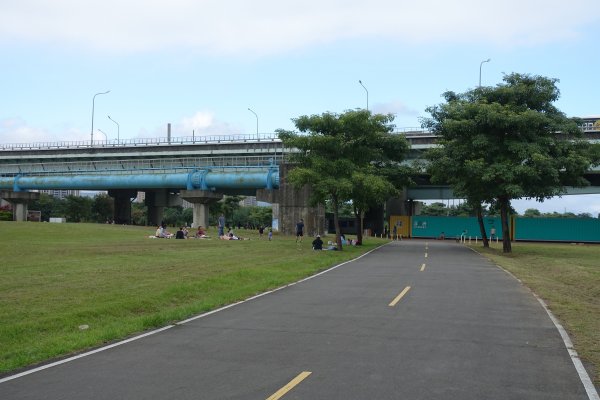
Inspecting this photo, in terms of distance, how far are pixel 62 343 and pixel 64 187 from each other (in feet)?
210

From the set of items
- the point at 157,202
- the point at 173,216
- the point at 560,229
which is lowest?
the point at 560,229

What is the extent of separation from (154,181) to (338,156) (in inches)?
1399

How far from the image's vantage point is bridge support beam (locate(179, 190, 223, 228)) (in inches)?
2306

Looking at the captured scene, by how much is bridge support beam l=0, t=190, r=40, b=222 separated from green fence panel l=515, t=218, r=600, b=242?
2328 inches

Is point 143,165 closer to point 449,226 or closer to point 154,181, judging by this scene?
point 154,181

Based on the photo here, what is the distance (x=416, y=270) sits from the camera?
19062mm

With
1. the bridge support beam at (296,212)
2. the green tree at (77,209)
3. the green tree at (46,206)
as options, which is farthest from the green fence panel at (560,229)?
the green tree at (46,206)

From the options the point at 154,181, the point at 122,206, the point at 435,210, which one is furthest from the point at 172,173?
the point at 435,210

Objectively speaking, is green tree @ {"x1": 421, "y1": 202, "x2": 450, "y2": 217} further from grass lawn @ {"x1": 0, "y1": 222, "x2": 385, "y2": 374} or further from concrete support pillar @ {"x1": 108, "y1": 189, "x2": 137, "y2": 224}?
grass lawn @ {"x1": 0, "y1": 222, "x2": 385, "y2": 374}

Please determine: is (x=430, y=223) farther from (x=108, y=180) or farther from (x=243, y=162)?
(x=108, y=180)

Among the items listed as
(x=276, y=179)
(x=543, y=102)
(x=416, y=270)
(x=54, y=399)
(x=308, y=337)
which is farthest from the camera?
(x=276, y=179)

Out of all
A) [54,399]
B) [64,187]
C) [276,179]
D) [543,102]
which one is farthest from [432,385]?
[64,187]

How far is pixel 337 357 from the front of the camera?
7.06 meters

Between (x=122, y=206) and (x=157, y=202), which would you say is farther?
(x=122, y=206)
